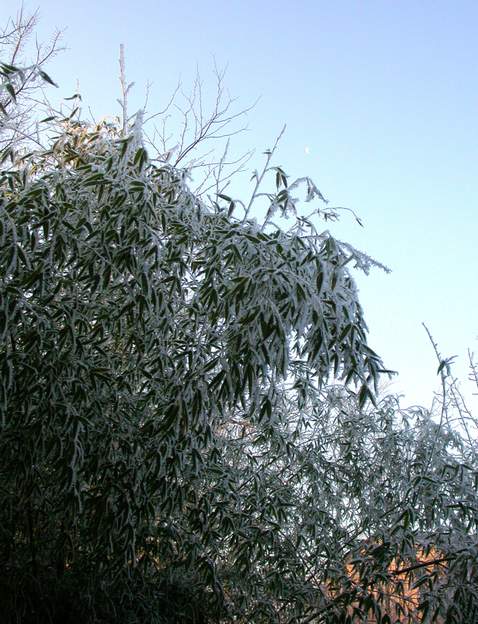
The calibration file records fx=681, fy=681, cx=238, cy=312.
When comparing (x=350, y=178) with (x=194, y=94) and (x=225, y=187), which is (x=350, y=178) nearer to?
(x=225, y=187)

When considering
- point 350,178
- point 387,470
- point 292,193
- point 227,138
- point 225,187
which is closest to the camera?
point 292,193

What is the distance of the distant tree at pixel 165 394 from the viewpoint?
2.25 metres

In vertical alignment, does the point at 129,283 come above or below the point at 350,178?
below

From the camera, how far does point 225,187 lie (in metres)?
5.14

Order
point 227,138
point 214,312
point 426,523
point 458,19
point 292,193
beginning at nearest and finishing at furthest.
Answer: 1. point 214,312
2. point 292,193
3. point 426,523
4. point 458,19
5. point 227,138

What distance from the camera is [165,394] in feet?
8.48

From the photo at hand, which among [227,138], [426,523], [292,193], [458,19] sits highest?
[458,19]

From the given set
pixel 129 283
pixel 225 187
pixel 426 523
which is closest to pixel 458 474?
pixel 426 523

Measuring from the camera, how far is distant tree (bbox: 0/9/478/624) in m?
2.25

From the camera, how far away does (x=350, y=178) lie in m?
4.30

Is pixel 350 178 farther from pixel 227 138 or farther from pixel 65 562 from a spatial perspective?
pixel 65 562

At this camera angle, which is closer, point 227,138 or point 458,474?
point 458,474

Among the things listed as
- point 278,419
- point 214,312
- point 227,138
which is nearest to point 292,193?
point 214,312

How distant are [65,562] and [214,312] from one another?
4.40ft
